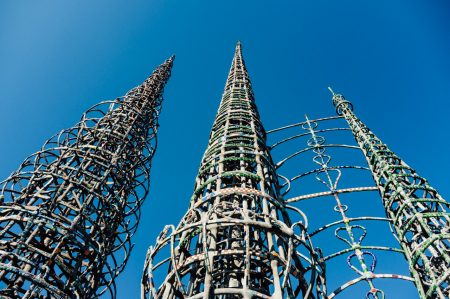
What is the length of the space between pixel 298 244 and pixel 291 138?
7989 mm

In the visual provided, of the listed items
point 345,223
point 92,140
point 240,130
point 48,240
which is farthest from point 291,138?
point 48,240

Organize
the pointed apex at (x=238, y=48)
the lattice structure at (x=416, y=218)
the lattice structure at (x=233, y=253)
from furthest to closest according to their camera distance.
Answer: the pointed apex at (x=238, y=48) → the lattice structure at (x=416, y=218) → the lattice structure at (x=233, y=253)

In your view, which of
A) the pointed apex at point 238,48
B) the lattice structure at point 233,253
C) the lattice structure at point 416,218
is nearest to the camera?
the lattice structure at point 233,253

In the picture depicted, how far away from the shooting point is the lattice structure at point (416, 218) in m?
7.18

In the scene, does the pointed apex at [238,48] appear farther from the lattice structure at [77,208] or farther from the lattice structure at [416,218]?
the lattice structure at [416,218]

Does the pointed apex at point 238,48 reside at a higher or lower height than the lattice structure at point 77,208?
higher

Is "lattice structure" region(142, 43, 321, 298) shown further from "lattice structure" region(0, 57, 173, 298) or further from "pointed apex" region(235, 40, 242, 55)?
"pointed apex" region(235, 40, 242, 55)

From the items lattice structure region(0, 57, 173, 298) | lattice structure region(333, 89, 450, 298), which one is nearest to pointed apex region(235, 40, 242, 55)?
lattice structure region(0, 57, 173, 298)

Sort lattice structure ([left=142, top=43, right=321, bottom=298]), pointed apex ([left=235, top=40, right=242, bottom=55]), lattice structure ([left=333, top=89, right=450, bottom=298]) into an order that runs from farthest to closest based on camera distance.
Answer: pointed apex ([left=235, top=40, right=242, bottom=55]), lattice structure ([left=333, top=89, right=450, bottom=298]), lattice structure ([left=142, top=43, right=321, bottom=298])

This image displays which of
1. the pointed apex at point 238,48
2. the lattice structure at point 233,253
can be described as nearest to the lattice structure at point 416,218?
the lattice structure at point 233,253

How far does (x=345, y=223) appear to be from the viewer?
9.67m

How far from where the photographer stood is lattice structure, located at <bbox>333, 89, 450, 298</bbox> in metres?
7.18

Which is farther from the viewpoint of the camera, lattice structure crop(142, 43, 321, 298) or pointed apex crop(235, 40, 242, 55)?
pointed apex crop(235, 40, 242, 55)

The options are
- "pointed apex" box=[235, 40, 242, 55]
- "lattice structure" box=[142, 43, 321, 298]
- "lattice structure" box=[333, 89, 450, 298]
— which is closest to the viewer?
"lattice structure" box=[142, 43, 321, 298]
